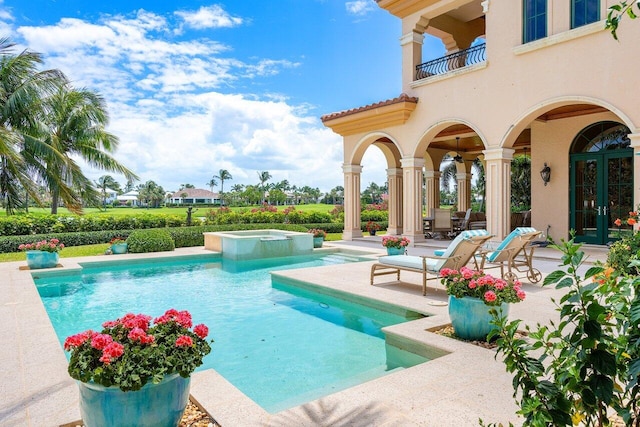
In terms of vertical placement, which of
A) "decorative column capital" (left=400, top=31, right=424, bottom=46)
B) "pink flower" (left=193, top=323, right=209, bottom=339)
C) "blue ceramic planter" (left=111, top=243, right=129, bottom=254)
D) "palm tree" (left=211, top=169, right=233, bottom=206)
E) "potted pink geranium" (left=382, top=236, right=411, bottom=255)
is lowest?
"blue ceramic planter" (left=111, top=243, right=129, bottom=254)

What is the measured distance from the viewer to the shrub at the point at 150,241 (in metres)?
14.9

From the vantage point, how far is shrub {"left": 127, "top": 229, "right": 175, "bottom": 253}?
14938 millimetres

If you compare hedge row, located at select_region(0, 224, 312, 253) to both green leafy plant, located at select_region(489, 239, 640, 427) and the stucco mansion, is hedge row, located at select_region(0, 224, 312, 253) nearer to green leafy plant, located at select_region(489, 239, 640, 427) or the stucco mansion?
the stucco mansion

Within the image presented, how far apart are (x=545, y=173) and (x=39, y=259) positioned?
1523 cm

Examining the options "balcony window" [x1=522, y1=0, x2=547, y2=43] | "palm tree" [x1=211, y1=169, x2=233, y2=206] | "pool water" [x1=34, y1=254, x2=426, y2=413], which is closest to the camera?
"pool water" [x1=34, y1=254, x2=426, y2=413]

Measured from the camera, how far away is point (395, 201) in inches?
775

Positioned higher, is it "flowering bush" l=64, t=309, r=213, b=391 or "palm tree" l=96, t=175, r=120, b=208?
"palm tree" l=96, t=175, r=120, b=208

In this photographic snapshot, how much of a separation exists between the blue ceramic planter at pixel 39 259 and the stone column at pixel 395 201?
13.2 metres

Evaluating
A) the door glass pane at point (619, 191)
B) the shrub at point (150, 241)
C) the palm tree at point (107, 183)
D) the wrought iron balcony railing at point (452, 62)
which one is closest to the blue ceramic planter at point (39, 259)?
the shrub at point (150, 241)

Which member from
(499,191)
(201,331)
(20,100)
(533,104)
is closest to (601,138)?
(533,104)

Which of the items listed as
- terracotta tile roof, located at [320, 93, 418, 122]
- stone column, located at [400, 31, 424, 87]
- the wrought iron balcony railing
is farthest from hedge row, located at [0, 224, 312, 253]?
the wrought iron balcony railing

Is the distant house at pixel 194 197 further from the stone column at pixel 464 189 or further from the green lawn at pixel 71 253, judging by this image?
the green lawn at pixel 71 253

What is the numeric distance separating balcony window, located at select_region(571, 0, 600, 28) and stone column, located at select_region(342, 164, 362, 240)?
9062 millimetres

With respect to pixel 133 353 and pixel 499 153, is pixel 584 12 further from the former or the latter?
pixel 133 353
